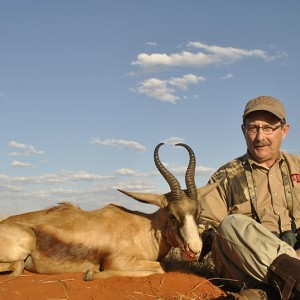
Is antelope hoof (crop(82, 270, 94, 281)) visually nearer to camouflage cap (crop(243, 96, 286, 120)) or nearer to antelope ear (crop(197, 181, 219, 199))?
antelope ear (crop(197, 181, 219, 199))

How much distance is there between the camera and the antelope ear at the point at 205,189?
673 cm

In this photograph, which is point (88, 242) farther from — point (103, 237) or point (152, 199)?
point (152, 199)

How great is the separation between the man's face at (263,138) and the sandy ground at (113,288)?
1.89 meters

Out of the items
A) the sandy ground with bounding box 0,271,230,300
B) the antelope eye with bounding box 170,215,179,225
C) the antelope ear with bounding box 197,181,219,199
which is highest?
the antelope ear with bounding box 197,181,219,199

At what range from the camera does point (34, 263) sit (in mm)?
6762

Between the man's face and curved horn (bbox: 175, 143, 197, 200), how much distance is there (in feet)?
3.17

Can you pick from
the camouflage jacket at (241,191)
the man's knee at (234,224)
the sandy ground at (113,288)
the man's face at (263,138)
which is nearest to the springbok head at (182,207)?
the camouflage jacket at (241,191)

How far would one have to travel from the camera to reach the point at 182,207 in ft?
21.4

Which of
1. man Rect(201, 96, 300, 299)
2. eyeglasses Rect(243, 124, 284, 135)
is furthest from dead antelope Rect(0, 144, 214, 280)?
eyeglasses Rect(243, 124, 284, 135)

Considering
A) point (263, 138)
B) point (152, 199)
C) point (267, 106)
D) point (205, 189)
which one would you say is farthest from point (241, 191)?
point (152, 199)

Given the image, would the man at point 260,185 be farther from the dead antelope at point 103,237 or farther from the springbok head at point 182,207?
the dead antelope at point 103,237

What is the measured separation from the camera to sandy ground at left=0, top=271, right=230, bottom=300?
5.17 metres

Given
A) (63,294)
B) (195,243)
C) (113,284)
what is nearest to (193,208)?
(195,243)

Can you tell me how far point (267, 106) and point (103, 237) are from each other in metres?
3.09
